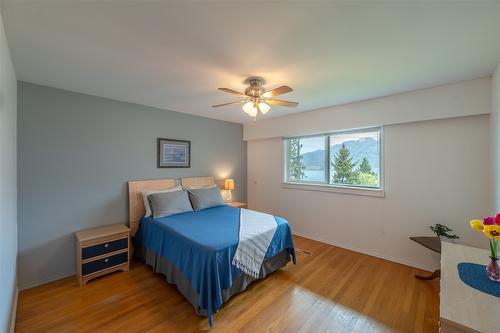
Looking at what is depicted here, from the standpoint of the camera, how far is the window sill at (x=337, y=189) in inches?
119

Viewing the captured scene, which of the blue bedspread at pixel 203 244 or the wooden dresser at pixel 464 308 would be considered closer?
the wooden dresser at pixel 464 308

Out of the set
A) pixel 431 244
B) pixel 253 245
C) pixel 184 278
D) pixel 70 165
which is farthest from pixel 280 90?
pixel 70 165

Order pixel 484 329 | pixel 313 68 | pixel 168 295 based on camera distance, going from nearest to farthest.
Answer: pixel 484 329 < pixel 313 68 < pixel 168 295

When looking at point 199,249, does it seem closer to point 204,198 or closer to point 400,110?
point 204,198

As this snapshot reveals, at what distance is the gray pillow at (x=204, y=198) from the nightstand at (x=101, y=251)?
39.7 inches

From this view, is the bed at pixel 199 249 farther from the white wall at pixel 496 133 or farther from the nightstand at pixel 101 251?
the white wall at pixel 496 133

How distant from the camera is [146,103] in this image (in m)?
3.10

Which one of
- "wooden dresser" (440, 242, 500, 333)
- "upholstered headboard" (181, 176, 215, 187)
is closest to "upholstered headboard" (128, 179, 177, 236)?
A: "upholstered headboard" (181, 176, 215, 187)

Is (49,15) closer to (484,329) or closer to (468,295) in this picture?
(484,329)

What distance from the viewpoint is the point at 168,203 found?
294 centimetres

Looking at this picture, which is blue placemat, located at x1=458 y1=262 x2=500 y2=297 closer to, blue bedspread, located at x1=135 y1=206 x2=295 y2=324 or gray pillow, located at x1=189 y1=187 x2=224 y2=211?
blue bedspread, located at x1=135 y1=206 x2=295 y2=324

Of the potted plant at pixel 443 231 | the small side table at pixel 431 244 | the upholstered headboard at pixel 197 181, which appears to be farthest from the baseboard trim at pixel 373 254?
the upholstered headboard at pixel 197 181

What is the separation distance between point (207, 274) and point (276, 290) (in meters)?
0.94

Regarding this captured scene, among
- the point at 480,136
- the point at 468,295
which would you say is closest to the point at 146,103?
the point at 468,295
